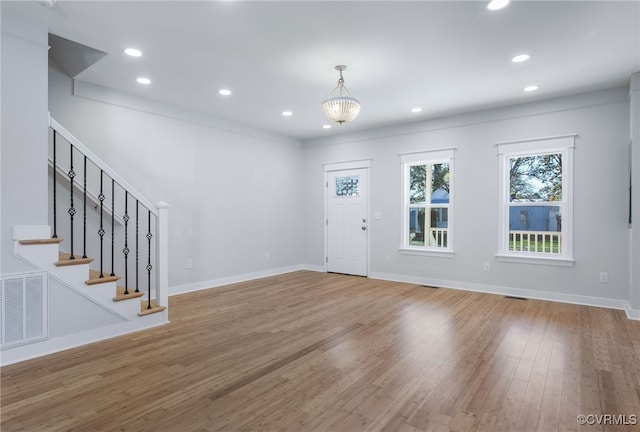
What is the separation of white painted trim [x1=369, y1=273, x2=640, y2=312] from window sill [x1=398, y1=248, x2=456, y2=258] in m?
0.42

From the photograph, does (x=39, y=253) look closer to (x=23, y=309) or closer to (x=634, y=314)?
(x=23, y=309)

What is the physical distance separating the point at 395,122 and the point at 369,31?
A: 10.5ft

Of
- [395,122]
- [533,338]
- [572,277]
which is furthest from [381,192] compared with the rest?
[533,338]

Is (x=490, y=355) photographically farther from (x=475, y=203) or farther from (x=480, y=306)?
(x=475, y=203)

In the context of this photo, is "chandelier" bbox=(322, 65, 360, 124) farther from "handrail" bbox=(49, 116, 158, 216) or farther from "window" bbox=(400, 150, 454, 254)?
"window" bbox=(400, 150, 454, 254)

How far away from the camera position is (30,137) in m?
2.93

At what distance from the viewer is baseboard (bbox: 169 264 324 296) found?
17.1 ft

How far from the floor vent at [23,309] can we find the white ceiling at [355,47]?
2.26 meters

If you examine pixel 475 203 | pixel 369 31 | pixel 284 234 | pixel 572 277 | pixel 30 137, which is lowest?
pixel 572 277

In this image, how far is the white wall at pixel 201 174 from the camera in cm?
445

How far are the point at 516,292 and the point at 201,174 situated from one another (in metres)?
5.28

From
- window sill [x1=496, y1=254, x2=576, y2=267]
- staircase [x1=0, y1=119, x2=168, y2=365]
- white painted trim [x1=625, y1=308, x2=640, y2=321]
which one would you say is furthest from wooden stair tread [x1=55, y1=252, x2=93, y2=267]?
white painted trim [x1=625, y1=308, x2=640, y2=321]

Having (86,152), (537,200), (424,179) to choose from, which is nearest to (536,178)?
(537,200)

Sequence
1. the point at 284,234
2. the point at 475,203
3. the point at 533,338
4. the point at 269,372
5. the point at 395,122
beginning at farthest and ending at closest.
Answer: the point at 284,234 → the point at 395,122 → the point at 475,203 → the point at 533,338 → the point at 269,372
